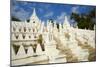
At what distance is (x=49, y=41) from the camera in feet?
8.13

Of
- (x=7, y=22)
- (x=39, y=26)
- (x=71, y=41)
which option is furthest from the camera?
(x=71, y=41)

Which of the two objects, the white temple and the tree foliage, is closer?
the white temple

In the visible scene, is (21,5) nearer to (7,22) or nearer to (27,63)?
(7,22)

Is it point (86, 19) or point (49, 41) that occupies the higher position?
point (86, 19)

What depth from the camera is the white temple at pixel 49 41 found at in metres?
2.34

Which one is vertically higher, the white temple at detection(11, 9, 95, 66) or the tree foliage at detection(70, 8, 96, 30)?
the tree foliage at detection(70, 8, 96, 30)

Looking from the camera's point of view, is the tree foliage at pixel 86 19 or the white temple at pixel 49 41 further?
the tree foliage at pixel 86 19

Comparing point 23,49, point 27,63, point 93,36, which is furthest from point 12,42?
point 93,36

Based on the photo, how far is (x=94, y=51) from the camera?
2.74 m

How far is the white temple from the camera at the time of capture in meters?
2.34

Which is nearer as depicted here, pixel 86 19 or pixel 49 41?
A: pixel 49 41

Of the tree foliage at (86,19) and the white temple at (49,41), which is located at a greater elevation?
the tree foliage at (86,19)

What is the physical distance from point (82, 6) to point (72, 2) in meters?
0.15

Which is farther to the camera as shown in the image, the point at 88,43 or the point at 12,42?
the point at 88,43
